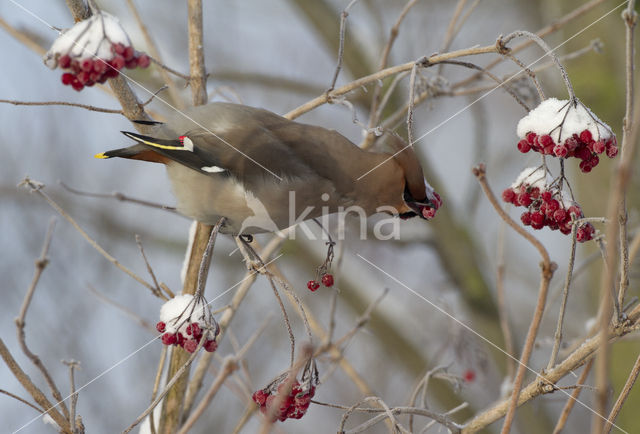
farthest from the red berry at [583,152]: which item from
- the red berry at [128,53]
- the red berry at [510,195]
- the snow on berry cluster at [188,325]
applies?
the red berry at [128,53]

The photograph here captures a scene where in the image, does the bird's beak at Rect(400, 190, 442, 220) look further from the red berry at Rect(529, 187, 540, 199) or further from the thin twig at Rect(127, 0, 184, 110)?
the thin twig at Rect(127, 0, 184, 110)

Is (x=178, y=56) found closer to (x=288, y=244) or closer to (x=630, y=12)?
(x=288, y=244)

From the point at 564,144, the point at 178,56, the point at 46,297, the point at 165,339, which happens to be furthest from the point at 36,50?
the point at 178,56

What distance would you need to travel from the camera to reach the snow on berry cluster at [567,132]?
62.4 inches

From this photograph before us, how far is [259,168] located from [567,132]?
1.05m

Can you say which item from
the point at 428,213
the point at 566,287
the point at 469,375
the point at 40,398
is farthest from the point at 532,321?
the point at 469,375

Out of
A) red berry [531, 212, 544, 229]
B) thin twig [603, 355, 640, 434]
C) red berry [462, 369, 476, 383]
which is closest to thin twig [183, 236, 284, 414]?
red berry [531, 212, 544, 229]

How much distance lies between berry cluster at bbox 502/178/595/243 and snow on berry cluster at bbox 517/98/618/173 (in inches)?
5.1

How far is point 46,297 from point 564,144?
551 centimetres

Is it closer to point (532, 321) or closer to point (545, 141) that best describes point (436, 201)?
point (545, 141)

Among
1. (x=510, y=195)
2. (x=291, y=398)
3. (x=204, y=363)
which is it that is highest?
(x=510, y=195)

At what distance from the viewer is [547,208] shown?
5.65 ft

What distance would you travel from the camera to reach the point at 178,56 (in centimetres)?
700

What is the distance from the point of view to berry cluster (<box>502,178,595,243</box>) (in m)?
1.70
